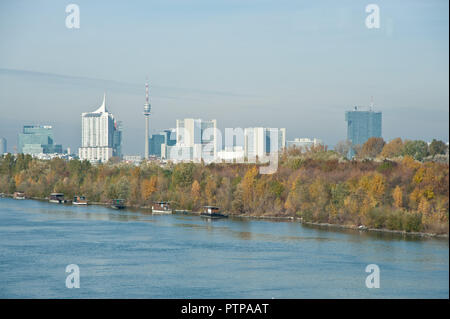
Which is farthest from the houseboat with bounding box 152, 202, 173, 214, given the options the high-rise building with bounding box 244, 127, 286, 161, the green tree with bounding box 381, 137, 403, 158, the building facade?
the green tree with bounding box 381, 137, 403, 158

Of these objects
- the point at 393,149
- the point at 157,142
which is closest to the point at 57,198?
the point at 393,149

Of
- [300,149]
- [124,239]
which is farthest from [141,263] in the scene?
[300,149]

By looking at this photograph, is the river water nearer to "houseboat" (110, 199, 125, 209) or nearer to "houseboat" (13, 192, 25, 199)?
"houseboat" (110, 199, 125, 209)

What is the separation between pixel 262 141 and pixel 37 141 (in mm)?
22013

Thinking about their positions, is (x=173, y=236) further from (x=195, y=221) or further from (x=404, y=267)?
(x=404, y=267)

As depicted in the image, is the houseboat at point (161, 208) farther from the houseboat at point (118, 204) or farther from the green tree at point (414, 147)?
the green tree at point (414, 147)

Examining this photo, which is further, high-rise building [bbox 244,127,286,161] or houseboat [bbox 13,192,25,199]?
houseboat [bbox 13,192,25,199]

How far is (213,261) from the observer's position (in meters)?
8.03

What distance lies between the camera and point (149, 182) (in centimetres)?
1608

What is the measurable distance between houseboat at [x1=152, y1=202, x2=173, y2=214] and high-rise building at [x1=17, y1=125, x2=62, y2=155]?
23384mm

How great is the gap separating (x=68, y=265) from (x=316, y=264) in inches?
106

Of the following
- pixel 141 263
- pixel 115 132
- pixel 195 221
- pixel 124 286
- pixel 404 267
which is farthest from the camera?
pixel 115 132

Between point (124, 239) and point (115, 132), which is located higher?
point (115, 132)

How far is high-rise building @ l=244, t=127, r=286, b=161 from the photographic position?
17953mm
